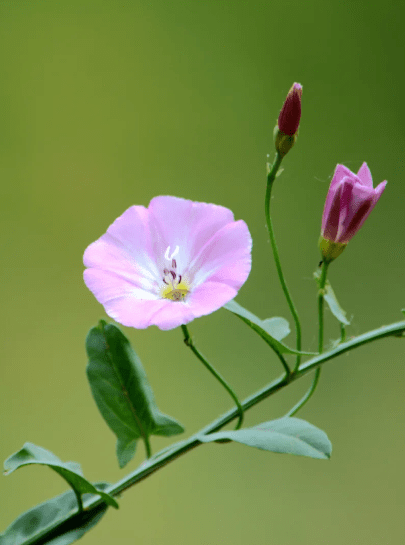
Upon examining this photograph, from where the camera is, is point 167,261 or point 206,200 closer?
point 167,261

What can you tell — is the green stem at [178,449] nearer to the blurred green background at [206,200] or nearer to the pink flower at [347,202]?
the pink flower at [347,202]

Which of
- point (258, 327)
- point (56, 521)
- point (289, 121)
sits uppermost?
point (289, 121)

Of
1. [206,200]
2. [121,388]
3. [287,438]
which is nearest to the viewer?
[287,438]

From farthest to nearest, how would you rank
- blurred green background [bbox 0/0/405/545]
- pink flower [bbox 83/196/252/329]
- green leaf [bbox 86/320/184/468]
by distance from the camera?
blurred green background [bbox 0/0/405/545] < green leaf [bbox 86/320/184/468] < pink flower [bbox 83/196/252/329]

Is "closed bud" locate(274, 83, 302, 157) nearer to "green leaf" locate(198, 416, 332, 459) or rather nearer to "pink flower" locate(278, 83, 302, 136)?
"pink flower" locate(278, 83, 302, 136)

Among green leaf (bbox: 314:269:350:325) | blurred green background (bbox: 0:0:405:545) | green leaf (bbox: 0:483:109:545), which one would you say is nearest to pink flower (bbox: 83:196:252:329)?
green leaf (bbox: 314:269:350:325)

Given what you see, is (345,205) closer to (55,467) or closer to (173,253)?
(173,253)

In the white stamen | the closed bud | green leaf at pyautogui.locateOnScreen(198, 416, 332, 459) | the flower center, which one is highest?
the closed bud

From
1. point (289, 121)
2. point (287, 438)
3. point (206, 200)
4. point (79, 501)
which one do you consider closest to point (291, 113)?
point (289, 121)
